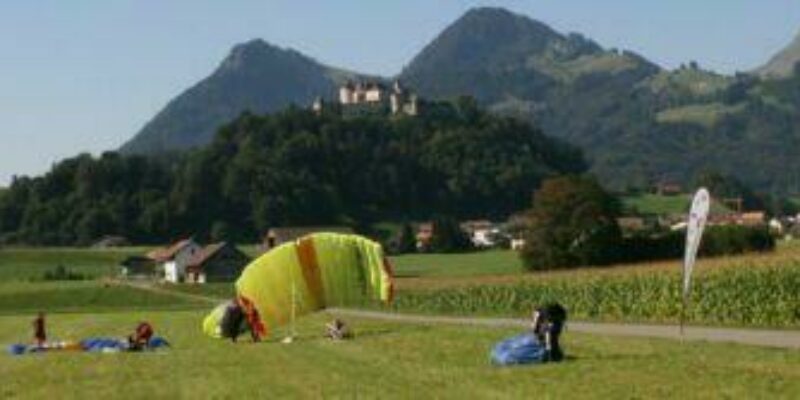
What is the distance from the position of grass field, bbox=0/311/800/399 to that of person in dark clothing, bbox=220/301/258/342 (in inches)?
143

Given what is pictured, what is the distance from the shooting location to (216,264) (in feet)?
527

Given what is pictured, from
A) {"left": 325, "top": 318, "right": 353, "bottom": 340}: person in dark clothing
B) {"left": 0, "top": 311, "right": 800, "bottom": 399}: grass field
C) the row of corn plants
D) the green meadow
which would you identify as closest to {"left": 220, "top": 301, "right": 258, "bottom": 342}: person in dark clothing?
the green meadow

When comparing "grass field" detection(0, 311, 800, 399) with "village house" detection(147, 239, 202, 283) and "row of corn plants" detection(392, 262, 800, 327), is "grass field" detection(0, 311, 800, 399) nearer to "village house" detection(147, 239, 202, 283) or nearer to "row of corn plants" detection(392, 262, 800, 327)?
"row of corn plants" detection(392, 262, 800, 327)

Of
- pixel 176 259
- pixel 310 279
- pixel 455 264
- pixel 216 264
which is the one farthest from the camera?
pixel 176 259

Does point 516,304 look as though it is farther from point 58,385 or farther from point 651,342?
point 58,385

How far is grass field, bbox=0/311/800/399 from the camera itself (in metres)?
23.0

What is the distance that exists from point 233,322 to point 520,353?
18414 mm

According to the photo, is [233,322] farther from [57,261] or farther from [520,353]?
[57,261]

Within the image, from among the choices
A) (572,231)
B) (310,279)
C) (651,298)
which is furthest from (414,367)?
(572,231)

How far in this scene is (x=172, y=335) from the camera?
52906 mm

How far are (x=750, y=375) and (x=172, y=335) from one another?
3240 centimetres

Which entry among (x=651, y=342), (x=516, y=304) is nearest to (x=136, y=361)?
(x=651, y=342)

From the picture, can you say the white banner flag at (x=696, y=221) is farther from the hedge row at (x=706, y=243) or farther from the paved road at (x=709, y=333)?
the hedge row at (x=706, y=243)

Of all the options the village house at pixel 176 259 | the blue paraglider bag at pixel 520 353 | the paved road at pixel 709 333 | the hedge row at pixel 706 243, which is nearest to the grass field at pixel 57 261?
the village house at pixel 176 259
